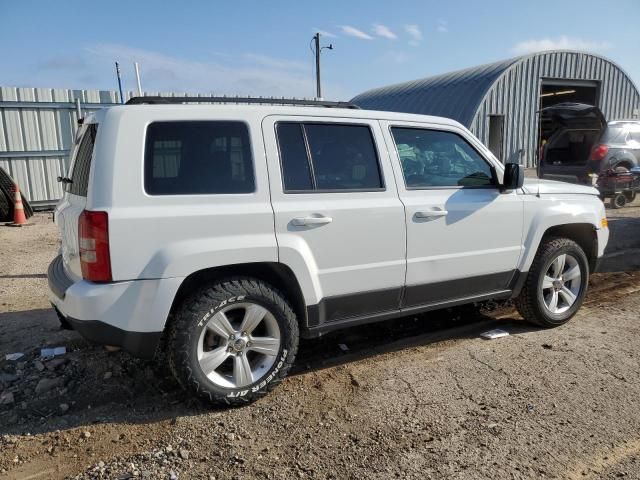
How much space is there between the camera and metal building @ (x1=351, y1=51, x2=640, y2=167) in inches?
759

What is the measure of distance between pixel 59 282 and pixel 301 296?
1.58 m

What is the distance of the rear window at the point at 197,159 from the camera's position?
3.02 meters

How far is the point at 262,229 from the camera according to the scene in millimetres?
3203

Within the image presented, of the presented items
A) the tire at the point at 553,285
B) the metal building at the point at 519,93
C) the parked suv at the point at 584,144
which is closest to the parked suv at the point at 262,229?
the tire at the point at 553,285

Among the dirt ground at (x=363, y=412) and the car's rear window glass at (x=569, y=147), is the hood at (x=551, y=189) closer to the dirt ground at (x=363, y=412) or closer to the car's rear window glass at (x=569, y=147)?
the dirt ground at (x=363, y=412)

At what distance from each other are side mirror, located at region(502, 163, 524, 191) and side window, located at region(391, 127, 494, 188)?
14 centimetres

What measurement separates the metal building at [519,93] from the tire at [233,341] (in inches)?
674

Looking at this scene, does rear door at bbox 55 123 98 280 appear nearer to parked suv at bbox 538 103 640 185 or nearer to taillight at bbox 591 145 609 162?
parked suv at bbox 538 103 640 185

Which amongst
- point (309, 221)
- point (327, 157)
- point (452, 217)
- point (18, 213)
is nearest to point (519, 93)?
point (18, 213)

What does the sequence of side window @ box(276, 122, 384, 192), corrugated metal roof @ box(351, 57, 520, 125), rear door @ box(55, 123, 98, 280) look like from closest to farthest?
rear door @ box(55, 123, 98, 280) < side window @ box(276, 122, 384, 192) < corrugated metal roof @ box(351, 57, 520, 125)

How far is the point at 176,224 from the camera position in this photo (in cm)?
297

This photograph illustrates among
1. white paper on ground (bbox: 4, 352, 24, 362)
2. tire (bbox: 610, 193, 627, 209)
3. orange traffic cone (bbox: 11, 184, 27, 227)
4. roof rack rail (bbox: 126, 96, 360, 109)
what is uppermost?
roof rack rail (bbox: 126, 96, 360, 109)

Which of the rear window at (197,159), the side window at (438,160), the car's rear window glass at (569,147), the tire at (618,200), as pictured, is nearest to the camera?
the rear window at (197,159)

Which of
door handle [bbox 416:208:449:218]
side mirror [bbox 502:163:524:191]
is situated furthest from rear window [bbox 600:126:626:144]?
door handle [bbox 416:208:449:218]
